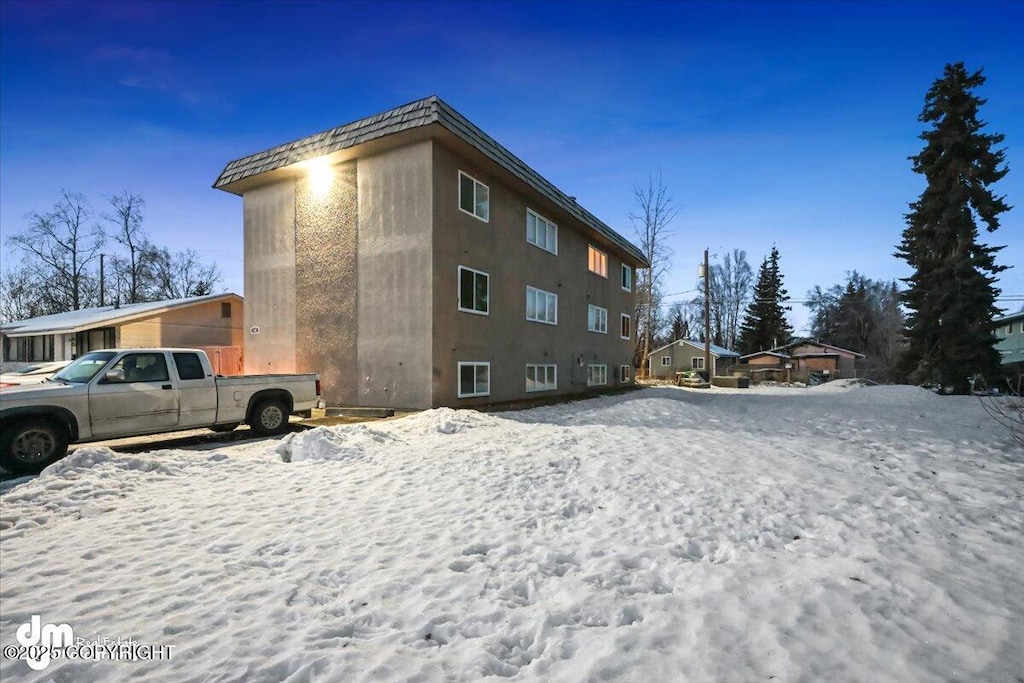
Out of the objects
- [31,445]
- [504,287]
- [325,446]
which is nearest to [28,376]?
[31,445]

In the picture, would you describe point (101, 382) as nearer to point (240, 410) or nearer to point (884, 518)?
point (240, 410)

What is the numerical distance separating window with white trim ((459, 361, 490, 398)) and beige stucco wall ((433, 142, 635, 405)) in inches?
7.4

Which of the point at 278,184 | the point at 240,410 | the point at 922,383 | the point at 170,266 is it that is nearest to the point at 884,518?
the point at 240,410

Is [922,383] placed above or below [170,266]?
below

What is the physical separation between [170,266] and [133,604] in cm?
4781

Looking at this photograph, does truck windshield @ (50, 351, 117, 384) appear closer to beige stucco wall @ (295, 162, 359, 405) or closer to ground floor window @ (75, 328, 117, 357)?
beige stucco wall @ (295, 162, 359, 405)

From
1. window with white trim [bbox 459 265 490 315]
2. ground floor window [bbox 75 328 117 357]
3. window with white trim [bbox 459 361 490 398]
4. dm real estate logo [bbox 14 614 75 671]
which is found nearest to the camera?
dm real estate logo [bbox 14 614 75 671]

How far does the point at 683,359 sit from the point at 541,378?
36.3 m

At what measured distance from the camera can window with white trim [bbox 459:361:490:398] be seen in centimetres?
1425

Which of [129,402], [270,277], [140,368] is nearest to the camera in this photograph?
[129,402]

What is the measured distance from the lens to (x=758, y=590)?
354 cm

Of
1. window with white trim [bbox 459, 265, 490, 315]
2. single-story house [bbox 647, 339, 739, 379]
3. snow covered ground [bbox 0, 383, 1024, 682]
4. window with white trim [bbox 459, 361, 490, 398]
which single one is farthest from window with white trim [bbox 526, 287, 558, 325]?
single-story house [bbox 647, 339, 739, 379]

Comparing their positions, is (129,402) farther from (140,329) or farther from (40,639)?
(140,329)

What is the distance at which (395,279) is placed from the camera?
13.6m
